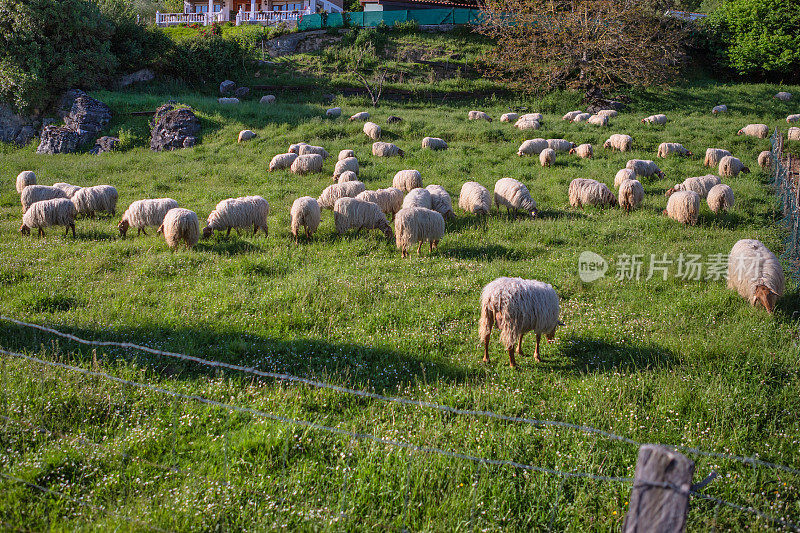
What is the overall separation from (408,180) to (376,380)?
996 cm

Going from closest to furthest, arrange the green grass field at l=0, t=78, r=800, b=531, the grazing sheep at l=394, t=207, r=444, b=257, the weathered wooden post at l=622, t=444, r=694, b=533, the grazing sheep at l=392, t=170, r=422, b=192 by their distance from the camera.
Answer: the weathered wooden post at l=622, t=444, r=694, b=533
the green grass field at l=0, t=78, r=800, b=531
the grazing sheep at l=394, t=207, r=444, b=257
the grazing sheep at l=392, t=170, r=422, b=192

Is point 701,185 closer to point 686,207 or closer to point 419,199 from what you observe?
point 686,207

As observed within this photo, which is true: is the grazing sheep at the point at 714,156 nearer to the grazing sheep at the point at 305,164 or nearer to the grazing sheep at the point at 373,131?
the grazing sheep at the point at 373,131

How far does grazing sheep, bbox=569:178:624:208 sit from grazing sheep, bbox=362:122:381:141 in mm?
10031

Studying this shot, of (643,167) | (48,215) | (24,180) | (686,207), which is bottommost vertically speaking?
(48,215)

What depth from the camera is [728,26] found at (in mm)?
37312

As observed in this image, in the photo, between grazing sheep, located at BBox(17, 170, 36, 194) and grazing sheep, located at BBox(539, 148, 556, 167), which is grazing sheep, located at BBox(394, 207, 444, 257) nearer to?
grazing sheep, located at BBox(539, 148, 556, 167)

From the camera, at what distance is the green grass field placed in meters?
3.74

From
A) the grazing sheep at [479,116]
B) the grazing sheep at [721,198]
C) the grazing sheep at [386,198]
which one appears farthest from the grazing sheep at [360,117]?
the grazing sheep at [721,198]

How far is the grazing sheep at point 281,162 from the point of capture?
1753 centimetres

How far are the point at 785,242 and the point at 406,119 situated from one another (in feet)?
53.3

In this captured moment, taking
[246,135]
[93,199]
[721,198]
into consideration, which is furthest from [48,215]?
[721,198]

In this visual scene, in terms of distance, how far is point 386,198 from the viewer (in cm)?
1266

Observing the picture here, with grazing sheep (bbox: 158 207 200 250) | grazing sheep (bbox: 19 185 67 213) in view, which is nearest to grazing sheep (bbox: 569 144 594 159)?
grazing sheep (bbox: 158 207 200 250)
